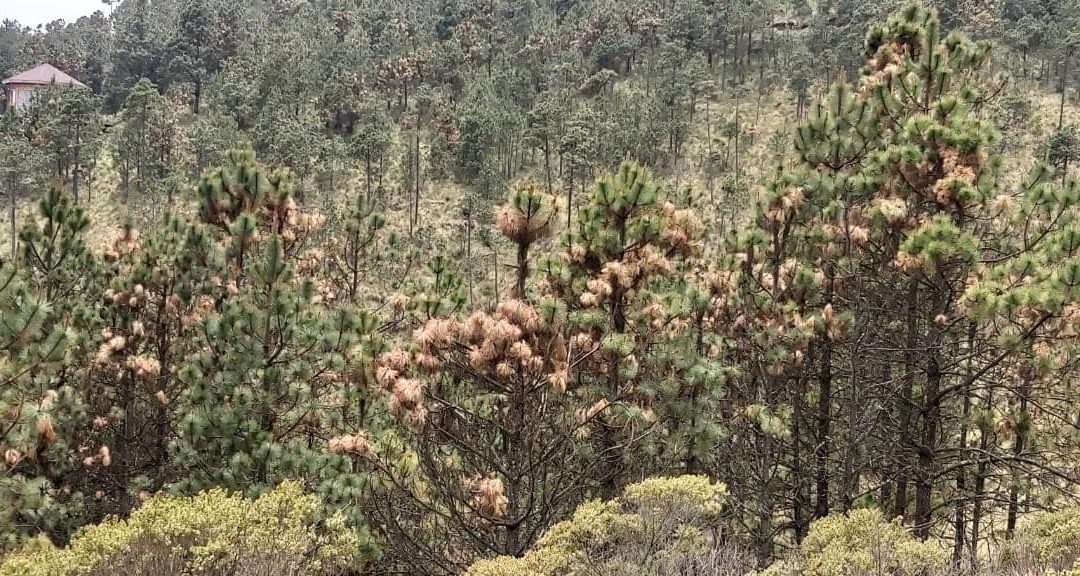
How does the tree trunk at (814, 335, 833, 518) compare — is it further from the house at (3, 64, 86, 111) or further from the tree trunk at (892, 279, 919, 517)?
the house at (3, 64, 86, 111)

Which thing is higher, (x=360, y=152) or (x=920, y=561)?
(x=360, y=152)

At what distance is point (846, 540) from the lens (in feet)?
26.1

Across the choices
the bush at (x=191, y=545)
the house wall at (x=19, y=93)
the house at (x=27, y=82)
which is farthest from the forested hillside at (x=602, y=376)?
the house wall at (x=19, y=93)

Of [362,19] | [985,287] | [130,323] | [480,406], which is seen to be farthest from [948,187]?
[362,19]

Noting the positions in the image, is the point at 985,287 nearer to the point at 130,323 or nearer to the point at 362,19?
the point at 130,323

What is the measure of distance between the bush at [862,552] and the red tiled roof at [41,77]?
7649cm

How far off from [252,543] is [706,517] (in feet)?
17.8

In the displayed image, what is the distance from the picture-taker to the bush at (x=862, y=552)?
7.27m

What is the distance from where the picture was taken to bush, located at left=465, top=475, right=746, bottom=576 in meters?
7.71

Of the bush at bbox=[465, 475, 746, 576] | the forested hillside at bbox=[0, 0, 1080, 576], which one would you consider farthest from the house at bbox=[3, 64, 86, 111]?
the bush at bbox=[465, 475, 746, 576]

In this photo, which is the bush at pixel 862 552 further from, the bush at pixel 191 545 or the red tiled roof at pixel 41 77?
the red tiled roof at pixel 41 77

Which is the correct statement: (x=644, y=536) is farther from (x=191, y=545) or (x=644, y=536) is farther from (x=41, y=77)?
(x=41, y=77)

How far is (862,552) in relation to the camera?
24.2 ft

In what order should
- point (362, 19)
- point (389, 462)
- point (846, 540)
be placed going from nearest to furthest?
point (846, 540), point (389, 462), point (362, 19)
